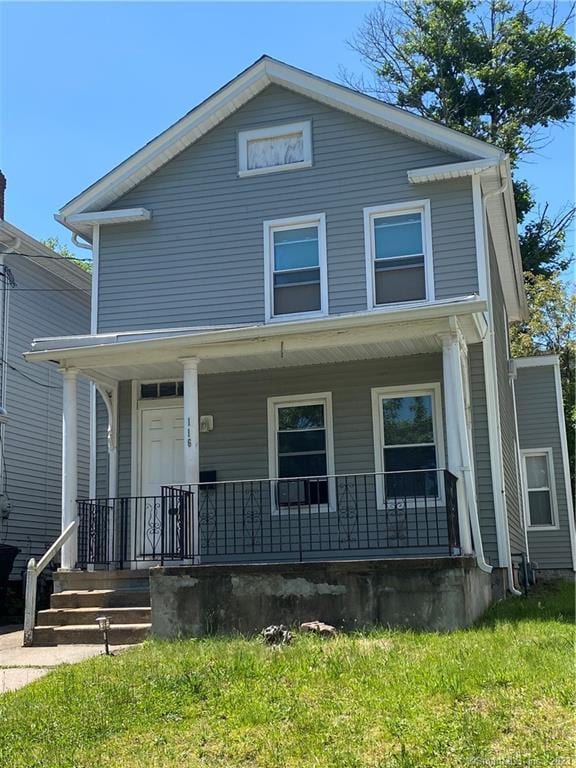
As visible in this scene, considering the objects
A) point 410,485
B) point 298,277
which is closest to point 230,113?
point 298,277

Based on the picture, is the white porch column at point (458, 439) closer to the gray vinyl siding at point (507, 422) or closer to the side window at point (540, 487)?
the gray vinyl siding at point (507, 422)

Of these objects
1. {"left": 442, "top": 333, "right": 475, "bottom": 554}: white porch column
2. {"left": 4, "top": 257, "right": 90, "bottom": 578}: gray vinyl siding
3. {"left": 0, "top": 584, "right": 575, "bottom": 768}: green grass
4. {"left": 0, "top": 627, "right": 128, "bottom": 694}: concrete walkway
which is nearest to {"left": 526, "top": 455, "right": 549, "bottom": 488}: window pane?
{"left": 442, "top": 333, "right": 475, "bottom": 554}: white porch column

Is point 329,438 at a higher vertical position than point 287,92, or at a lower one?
lower

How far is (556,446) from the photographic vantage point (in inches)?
634

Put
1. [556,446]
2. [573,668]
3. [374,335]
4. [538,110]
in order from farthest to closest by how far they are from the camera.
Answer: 1. [538,110]
2. [556,446]
3. [374,335]
4. [573,668]

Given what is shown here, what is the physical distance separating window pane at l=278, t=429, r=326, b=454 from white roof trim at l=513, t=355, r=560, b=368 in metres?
5.79

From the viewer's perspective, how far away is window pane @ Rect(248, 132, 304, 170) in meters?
12.8

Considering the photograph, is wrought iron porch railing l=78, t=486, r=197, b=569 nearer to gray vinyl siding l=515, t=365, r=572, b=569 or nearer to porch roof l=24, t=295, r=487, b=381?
porch roof l=24, t=295, r=487, b=381

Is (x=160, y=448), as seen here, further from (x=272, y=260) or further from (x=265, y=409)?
(x=272, y=260)

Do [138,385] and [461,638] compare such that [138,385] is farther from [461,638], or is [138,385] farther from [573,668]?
[573,668]

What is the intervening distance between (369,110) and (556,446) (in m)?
7.51

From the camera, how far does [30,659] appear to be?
862 cm

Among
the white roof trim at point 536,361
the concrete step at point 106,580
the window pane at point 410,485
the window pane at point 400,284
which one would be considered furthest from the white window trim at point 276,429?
the white roof trim at point 536,361

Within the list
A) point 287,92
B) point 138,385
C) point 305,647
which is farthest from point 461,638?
point 287,92
